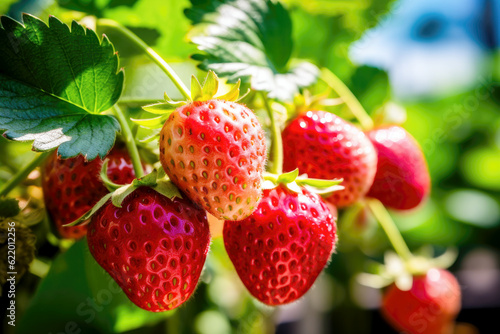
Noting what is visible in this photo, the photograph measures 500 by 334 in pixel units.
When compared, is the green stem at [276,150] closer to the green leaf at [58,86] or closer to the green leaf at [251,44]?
the green leaf at [251,44]

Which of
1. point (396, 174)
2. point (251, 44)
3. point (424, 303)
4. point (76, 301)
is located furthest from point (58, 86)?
point (424, 303)

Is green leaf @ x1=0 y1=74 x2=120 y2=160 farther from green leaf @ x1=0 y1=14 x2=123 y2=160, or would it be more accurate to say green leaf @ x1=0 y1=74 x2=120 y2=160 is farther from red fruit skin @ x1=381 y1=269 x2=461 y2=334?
red fruit skin @ x1=381 y1=269 x2=461 y2=334

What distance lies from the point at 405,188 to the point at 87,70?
1.65 ft

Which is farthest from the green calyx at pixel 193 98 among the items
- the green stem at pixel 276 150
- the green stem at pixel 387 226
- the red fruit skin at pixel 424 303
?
the red fruit skin at pixel 424 303

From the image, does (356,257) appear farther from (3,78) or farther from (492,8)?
(492,8)

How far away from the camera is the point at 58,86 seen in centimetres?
50

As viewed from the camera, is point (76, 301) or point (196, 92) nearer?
point (196, 92)

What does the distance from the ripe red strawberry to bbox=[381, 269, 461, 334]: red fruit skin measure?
63 centimetres

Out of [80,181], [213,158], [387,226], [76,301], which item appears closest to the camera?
[213,158]

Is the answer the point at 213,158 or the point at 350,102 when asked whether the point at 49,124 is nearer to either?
the point at 213,158

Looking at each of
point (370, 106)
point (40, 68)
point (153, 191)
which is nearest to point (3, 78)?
point (40, 68)

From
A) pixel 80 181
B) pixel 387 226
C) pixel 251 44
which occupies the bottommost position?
pixel 387 226

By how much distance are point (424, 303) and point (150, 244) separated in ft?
2.26

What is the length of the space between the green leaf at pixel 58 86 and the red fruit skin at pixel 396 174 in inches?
17.3
